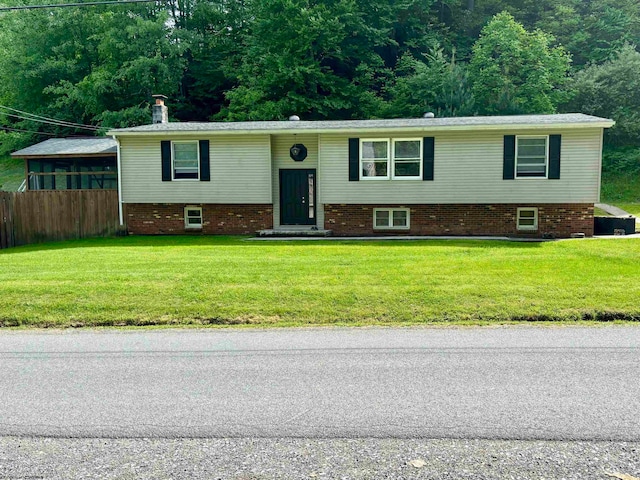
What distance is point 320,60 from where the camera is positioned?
30.5m

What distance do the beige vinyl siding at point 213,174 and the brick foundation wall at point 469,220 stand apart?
244cm

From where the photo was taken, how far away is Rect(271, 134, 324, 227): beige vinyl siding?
712 inches

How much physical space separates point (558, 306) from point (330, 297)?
128 inches

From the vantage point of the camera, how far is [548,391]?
4645 mm

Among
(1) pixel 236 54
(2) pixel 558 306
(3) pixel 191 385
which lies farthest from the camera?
(1) pixel 236 54

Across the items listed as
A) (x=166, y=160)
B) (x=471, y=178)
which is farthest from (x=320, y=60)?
(x=471, y=178)

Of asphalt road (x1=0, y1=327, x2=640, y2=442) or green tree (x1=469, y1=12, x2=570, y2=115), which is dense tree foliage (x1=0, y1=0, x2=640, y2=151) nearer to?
green tree (x1=469, y1=12, x2=570, y2=115)

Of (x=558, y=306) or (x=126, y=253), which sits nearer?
(x=558, y=306)

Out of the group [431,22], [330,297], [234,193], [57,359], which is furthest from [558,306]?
[431,22]

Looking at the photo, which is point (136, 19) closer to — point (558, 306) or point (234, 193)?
point (234, 193)

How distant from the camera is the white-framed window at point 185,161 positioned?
717 inches

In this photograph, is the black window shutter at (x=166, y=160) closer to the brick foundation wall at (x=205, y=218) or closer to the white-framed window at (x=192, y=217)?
the brick foundation wall at (x=205, y=218)

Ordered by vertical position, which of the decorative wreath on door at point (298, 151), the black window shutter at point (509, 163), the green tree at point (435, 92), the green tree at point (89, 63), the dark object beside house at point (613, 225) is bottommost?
the dark object beside house at point (613, 225)

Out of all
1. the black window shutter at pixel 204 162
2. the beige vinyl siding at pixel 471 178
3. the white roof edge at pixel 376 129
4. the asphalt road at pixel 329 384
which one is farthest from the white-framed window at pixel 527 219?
the asphalt road at pixel 329 384
